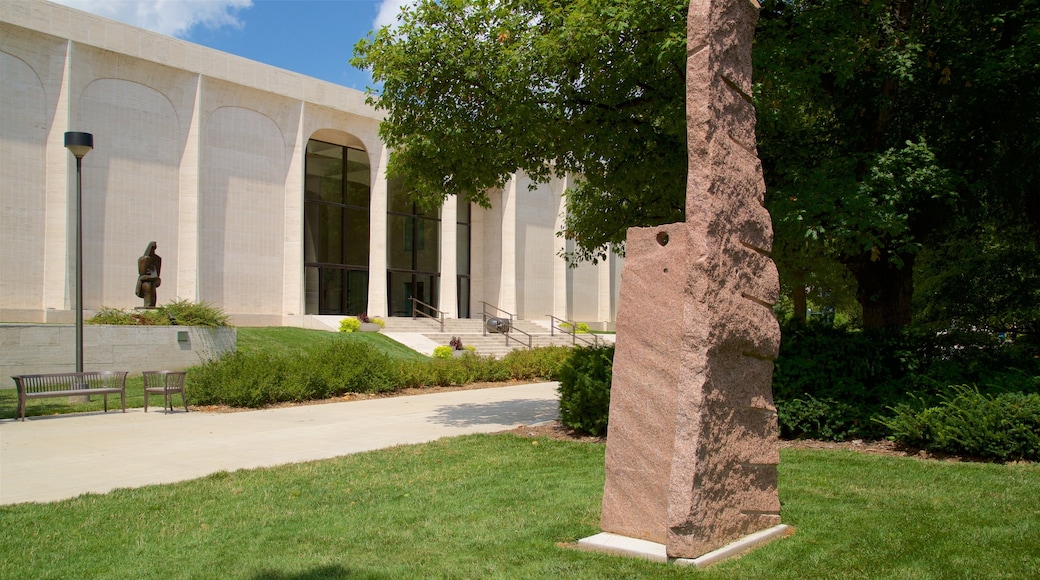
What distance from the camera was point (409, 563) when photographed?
491 cm

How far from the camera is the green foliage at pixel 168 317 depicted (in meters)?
20.5

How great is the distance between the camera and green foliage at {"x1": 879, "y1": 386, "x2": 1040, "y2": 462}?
797 centimetres

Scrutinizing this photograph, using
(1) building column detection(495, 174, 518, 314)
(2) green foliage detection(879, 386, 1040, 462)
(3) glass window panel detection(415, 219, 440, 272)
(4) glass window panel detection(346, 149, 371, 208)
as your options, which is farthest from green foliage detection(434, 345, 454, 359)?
(2) green foliage detection(879, 386, 1040, 462)

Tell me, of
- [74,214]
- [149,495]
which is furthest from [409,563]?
[74,214]

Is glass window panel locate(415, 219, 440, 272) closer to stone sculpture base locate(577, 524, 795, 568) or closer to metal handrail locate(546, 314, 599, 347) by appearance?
metal handrail locate(546, 314, 599, 347)

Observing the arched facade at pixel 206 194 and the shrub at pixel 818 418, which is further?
the arched facade at pixel 206 194

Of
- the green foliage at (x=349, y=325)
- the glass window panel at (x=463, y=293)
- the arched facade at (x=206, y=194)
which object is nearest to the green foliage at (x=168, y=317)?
Result: the arched facade at (x=206, y=194)

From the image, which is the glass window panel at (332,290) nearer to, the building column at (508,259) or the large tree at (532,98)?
the building column at (508,259)

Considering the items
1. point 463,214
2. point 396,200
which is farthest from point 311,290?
point 463,214

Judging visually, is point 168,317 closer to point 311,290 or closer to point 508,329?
point 311,290

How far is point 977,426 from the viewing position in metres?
8.16

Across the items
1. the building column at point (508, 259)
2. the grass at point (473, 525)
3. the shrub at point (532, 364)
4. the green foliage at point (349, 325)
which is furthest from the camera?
the building column at point (508, 259)

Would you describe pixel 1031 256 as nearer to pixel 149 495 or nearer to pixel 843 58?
pixel 843 58

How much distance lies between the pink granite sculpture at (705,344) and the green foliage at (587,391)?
470 cm
